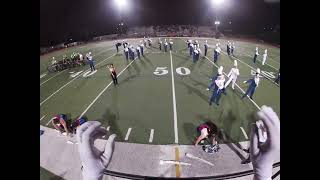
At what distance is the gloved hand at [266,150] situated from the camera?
6691 mm

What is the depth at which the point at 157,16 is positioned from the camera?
9078 mm

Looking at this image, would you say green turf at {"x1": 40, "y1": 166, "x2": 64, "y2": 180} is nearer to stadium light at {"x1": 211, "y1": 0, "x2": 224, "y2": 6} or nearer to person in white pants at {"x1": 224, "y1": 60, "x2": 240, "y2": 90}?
person in white pants at {"x1": 224, "y1": 60, "x2": 240, "y2": 90}

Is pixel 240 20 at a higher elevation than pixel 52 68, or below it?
higher

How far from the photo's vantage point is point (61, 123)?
831 cm

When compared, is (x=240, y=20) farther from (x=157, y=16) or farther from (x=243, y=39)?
(x=157, y=16)

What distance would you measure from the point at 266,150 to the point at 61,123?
5.46m

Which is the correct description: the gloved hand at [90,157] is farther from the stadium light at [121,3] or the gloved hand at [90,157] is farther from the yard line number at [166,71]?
the stadium light at [121,3]

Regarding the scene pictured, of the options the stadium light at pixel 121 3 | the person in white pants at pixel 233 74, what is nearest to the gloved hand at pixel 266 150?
the person in white pants at pixel 233 74

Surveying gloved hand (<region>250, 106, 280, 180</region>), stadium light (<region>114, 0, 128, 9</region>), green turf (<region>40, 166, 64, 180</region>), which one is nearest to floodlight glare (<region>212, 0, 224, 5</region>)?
stadium light (<region>114, 0, 128, 9</region>)

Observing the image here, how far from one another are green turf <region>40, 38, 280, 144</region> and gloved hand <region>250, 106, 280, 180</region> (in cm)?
89

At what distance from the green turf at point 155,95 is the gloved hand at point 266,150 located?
893mm

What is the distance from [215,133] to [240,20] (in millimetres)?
3717
